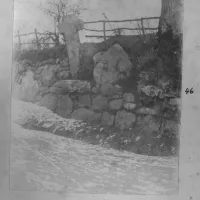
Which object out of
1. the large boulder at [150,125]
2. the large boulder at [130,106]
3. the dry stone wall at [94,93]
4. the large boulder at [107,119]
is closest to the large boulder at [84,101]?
the dry stone wall at [94,93]

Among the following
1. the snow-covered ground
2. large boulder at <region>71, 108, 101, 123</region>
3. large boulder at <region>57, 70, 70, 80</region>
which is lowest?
the snow-covered ground

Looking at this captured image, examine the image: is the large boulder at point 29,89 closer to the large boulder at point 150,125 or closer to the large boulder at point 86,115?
the large boulder at point 86,115

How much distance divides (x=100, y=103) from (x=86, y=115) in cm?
11

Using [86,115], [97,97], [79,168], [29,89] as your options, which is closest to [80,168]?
[79,168]

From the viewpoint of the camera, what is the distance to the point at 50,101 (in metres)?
1.49

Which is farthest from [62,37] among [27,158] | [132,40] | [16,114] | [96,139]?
[27,158]

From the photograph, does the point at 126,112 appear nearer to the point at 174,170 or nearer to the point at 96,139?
the point at 96,139

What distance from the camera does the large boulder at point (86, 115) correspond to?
1491 millimetres

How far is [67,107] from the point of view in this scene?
1.49 meters

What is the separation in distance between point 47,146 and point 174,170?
770 mm

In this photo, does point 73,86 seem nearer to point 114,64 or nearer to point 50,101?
point 50,101

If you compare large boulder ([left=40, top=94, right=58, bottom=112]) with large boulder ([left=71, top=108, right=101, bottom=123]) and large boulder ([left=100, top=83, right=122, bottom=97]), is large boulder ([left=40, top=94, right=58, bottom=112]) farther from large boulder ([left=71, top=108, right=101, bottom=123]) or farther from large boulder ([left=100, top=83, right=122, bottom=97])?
large boulder ([left=100, top=83, right=122, bottom=97])

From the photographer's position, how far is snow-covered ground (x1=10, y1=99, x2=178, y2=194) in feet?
4.86

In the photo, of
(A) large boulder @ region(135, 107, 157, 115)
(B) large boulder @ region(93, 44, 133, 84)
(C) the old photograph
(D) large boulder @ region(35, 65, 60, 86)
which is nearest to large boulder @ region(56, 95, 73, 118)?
(C) the old photograph
